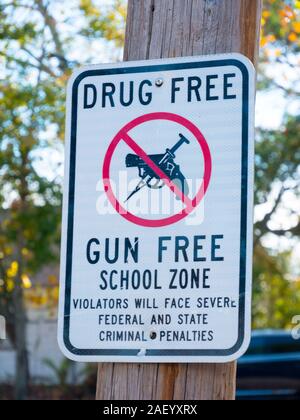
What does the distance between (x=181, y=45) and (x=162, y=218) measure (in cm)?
59

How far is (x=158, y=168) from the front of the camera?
245cm

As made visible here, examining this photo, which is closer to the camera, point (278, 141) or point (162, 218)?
point (162, 218)

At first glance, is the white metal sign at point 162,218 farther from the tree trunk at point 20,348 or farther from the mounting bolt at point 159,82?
the tree trunk at point 20,348

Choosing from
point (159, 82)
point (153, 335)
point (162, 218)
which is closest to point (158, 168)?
point (162, 218)

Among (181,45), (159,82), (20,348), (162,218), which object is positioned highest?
(181,45)

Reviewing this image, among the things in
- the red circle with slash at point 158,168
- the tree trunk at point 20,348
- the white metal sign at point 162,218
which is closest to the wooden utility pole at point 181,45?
the white metal sign at point 162,218

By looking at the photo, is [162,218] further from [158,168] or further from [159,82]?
[159,82]

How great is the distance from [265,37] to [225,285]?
10.6 m

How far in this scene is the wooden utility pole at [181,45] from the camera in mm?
2475

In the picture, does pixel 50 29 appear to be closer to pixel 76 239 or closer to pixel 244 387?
pixel 244 387

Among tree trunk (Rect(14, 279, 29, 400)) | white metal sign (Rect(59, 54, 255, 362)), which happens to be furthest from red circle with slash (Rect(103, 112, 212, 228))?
tree trunk (Rect(14, 279, 29, 400))

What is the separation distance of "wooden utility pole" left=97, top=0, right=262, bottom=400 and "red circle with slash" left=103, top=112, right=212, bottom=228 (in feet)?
0.89

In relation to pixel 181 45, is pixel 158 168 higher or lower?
lower

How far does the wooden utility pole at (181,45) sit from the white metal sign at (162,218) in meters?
0.10
